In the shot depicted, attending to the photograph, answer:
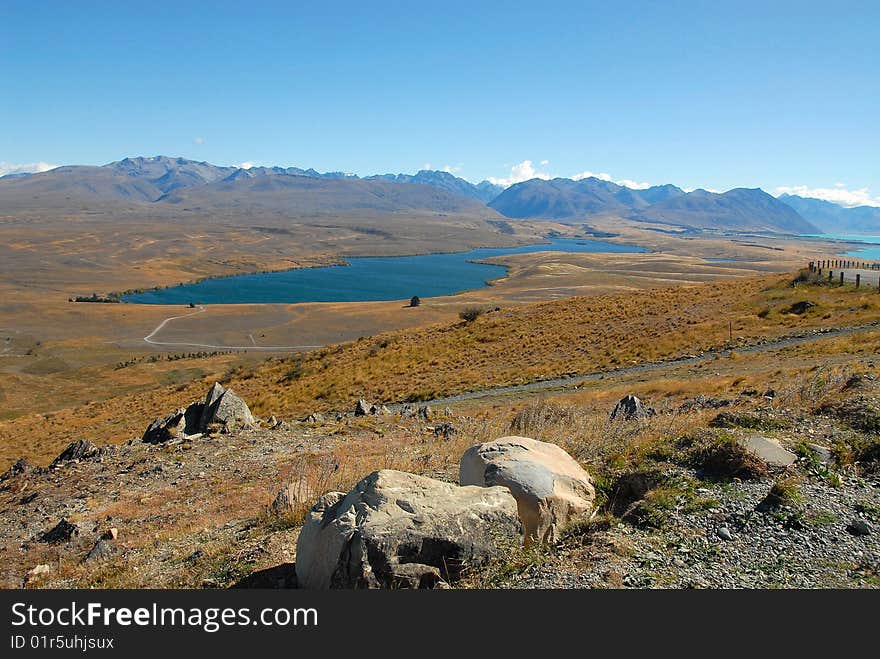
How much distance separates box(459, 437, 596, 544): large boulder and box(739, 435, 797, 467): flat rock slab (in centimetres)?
284

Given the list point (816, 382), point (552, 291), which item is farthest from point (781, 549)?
point (552, 291)

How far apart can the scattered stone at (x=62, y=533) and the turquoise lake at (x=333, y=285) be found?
10585 centimetres

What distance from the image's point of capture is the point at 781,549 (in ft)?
21.4

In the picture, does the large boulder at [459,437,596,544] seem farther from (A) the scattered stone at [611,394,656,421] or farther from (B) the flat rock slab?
(A) the scattered stone at [611,394,656,421]

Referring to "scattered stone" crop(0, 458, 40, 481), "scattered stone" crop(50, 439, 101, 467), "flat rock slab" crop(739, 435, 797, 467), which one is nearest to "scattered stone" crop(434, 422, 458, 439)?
"flat rock slab" crop(739, 435, 797, 467)

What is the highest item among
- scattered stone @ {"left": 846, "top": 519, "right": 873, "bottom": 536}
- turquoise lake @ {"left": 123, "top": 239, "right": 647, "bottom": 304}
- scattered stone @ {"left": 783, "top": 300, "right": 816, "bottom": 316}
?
scattered stone @ {"left": 783, "top": 300, "right": 816, "bottom": 316}

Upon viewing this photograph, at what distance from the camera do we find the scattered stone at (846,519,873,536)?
675cm

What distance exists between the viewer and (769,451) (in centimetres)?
884

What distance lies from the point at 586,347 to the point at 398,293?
102 m

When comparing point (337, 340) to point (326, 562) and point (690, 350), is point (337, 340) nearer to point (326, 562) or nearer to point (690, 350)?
point (690, 350)

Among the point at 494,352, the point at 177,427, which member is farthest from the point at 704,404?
the point at 494,352

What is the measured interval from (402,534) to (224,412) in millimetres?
14192

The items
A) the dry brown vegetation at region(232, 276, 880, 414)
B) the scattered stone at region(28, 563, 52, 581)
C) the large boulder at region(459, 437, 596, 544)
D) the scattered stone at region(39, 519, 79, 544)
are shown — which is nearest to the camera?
the large boulder at region(459, 437, 596, 544)

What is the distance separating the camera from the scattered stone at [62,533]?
945 centimetres
